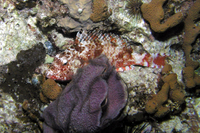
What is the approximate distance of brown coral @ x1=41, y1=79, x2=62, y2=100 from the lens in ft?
9.57

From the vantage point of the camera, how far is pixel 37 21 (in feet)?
10.2

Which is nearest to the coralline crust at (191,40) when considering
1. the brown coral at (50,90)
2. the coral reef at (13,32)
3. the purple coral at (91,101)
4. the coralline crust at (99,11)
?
the purple coral at (91,101)

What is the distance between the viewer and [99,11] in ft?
9.72

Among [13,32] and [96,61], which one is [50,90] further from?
[13,32]

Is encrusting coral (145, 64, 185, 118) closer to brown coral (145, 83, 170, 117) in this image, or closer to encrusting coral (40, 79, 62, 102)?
brown coral (145, 83, 170, 117)

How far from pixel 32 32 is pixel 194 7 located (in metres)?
3.98

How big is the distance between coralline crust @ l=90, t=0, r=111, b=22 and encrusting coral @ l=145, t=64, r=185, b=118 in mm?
1896

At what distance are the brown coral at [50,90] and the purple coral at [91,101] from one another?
0.41 m

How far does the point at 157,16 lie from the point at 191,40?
46.7 inches

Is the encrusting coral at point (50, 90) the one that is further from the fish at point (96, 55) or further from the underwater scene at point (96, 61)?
the fish at point (96, 55)

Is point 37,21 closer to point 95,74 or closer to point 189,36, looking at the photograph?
point 95,74

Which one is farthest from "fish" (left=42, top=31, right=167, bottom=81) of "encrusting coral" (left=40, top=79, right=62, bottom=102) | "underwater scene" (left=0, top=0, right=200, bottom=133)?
"encrusting coral" (left=40, top=79, right=62, bottom=102)

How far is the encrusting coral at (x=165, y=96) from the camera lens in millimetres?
2838

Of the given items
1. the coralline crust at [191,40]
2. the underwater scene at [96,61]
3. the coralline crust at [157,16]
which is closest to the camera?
the underwater scene at [96,61]
